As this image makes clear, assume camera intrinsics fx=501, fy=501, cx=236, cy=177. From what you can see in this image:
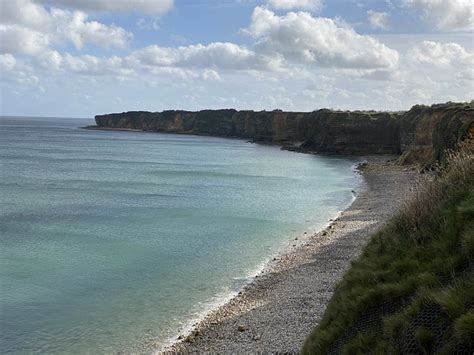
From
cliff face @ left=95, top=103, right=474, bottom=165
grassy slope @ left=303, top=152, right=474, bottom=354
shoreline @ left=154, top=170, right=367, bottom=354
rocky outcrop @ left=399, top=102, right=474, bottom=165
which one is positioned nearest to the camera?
grassy slope @ left=303, top=152, right=474, bottom=354

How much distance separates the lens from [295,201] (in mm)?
49125

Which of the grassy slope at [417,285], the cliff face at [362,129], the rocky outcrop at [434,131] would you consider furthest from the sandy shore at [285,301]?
the cliff face at [362,129]

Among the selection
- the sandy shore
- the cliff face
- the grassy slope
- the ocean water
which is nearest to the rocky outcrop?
the cliff face

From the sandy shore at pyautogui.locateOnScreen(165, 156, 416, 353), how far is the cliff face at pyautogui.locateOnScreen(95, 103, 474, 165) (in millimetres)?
10488

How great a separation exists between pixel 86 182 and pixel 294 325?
165 ft

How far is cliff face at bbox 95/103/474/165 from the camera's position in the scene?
2206 inches

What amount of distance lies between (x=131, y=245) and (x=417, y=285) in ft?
77.9

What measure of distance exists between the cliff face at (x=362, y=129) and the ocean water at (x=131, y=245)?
12.9m

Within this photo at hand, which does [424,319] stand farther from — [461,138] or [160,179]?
[160,179]

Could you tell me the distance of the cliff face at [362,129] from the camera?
56031 millimetres

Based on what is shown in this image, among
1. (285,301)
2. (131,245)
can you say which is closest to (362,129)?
(131,245)

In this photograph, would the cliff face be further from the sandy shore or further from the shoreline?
the shoreline

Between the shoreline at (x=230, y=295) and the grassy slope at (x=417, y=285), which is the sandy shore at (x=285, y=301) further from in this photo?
the grassy slope at (x=417, y=285)

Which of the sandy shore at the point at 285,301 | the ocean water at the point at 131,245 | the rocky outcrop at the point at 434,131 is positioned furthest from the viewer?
the rocky outcrop at the point at 434,131
